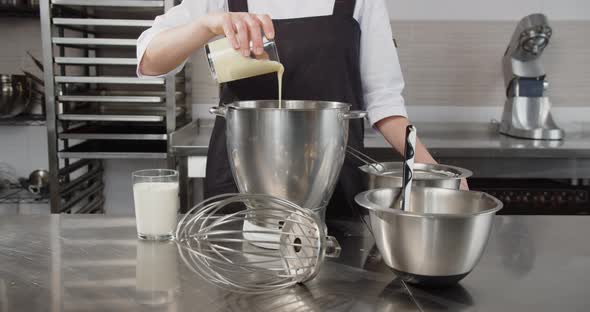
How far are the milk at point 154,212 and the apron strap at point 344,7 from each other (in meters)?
0.82

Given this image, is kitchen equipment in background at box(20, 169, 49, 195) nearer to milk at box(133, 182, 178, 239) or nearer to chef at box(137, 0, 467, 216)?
chef at box(137, 0, 467, 216)

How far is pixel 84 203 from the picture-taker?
3.05m

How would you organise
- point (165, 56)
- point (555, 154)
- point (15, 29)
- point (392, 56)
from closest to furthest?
point (165, 56), point (392, 56), point (555, 154), point (15, 29)

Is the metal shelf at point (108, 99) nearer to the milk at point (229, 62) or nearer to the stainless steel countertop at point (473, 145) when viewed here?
the stainless steel countertop at point (473, 145)

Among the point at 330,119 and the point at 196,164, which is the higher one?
the point at 330,119

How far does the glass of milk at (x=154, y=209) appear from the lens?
998 mm

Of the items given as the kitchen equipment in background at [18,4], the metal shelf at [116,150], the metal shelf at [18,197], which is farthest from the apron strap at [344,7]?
the metal shelf at [18,197]

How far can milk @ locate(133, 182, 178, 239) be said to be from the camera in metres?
1.00

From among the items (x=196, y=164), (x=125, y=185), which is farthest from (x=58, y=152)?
(x=196, y=164)

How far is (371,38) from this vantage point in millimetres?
1542

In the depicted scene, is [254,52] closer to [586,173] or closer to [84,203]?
[586,173]

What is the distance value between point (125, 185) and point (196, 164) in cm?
97

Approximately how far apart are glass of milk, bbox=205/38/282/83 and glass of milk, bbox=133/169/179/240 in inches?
9.7

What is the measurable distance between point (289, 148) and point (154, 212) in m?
0.31
